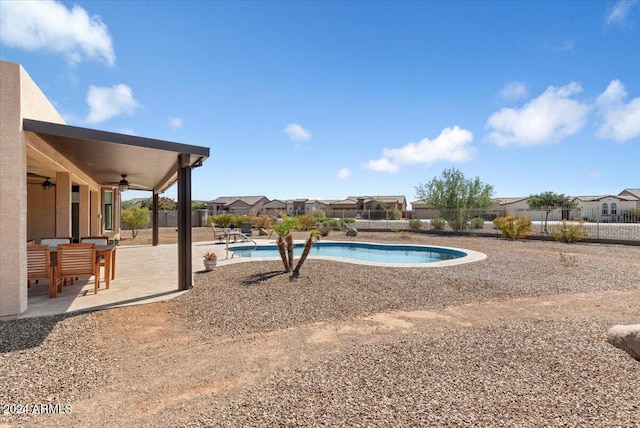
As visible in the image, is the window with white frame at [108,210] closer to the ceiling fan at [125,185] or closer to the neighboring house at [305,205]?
the ceiling fan at [125,185]

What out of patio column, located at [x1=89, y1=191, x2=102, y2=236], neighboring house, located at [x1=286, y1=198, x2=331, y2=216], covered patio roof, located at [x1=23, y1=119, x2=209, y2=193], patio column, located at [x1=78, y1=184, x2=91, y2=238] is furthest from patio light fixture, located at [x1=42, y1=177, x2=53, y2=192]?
neighboring house, located at [x1=286, y1=198, x2=331, y2=216]

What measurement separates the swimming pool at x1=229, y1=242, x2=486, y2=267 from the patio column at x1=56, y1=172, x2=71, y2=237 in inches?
215

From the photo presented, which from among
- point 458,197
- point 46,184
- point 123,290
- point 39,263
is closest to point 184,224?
point 123,290

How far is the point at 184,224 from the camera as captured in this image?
248 inches

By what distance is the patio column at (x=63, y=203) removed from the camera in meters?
8.85

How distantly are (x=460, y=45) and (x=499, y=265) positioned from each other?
9.19 meters

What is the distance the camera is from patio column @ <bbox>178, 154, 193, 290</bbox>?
20.6 feet

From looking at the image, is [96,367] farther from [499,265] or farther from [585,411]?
[499,265]

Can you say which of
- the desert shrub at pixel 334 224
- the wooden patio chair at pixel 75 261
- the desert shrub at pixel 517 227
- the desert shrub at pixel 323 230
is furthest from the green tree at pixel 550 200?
the wooden patio chair at pixel 75 261

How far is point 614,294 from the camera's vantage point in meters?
6.19

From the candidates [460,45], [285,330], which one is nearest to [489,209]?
[460,45]

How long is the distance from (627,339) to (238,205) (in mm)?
53513

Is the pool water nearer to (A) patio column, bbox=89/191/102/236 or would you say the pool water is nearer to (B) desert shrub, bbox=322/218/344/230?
(A) patio column, bbox=89/191/102/236

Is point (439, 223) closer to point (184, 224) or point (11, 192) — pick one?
point (184, 224)
